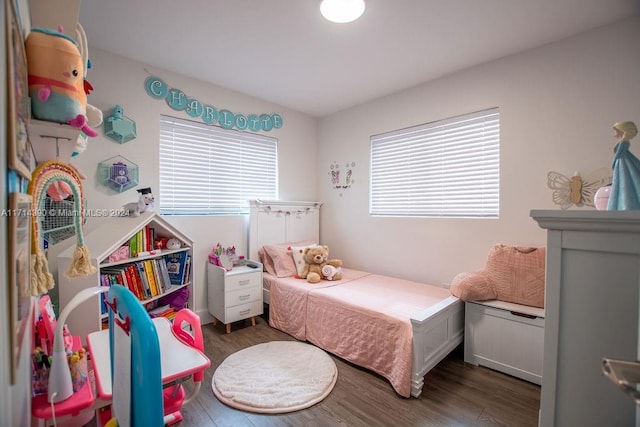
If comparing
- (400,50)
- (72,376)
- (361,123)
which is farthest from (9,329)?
(361,123)

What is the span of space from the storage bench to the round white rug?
1142 millimetres

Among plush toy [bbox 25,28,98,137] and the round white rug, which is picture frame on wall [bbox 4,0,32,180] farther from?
the round white rug

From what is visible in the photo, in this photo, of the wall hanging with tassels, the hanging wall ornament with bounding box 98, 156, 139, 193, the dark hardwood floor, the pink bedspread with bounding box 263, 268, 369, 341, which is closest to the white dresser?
the dark hardwood floor

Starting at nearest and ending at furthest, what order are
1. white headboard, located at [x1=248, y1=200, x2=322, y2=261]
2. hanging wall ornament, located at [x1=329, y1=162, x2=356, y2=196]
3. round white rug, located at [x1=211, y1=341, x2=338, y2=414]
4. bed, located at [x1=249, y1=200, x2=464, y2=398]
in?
round white rug, located at [x1=211, y1=341, x2=338, y2=414] < bed, located at [x1=249, y1=200, x2=464, y2=398] < white headboard, located at [x1=248, y1=200, x2=322, y2=261] < hanging wall ornament, located at [x1=329, y1=162, x2=356, y2=196]

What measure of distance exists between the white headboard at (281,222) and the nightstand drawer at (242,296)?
44 centimetres

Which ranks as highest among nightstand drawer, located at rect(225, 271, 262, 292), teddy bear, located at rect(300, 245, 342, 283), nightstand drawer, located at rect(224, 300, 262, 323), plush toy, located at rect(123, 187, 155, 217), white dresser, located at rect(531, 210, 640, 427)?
plush toy, located at rect(123, 187, 155, 217)

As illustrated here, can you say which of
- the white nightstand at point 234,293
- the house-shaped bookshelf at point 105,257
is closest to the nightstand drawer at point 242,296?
the white nightstand at point 234,293

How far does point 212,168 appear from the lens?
3.00m

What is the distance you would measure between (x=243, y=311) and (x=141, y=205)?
1371 millimetres

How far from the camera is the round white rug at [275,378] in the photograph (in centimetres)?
175

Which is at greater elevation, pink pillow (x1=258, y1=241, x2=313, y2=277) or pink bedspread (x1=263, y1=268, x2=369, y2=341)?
pink pillow (x1=258, y1=241, x2=313, y2=277)

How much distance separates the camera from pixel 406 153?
3.04 m

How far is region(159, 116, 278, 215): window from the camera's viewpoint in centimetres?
272

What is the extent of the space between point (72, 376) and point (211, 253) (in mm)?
1883
